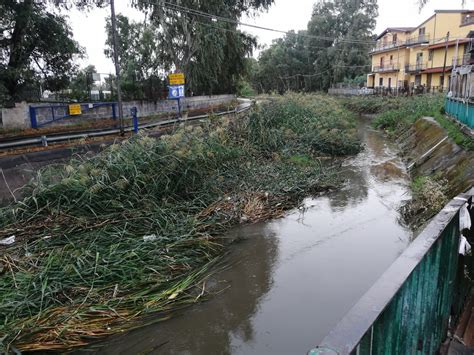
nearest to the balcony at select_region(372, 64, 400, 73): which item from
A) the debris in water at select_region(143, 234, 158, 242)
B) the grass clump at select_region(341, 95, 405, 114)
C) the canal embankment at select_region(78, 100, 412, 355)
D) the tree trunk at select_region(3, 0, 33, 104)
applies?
the grass clump at select_region(341, 95, 405, 114)

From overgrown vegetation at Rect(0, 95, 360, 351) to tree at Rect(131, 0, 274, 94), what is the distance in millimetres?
15147

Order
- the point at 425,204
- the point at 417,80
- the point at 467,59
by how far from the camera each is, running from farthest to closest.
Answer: the point at 417,80
the point at 467,59
the point at 425,204

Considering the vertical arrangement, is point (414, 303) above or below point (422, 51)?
below

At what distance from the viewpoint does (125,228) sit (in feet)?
22.7

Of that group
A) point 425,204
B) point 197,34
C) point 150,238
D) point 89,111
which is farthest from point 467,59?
point 150,238

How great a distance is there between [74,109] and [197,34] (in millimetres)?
10436

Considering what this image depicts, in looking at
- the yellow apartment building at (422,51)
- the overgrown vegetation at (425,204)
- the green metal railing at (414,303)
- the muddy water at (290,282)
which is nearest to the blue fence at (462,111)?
the muddy water at (290,282)

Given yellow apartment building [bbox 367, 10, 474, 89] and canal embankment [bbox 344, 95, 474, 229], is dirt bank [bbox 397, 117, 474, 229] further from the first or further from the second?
yellow apartment building [bbox 367, 10, 474, 89]

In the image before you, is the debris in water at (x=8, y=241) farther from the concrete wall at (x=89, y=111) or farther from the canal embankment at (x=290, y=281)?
the concrete wall at (x=89, y=111)

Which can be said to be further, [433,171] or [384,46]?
[384,46]

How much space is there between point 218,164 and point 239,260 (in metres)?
4.32

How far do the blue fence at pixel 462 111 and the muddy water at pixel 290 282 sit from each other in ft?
11.9

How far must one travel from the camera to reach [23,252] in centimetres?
618

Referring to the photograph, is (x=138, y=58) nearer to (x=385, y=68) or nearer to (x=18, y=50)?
(x=18, y=50)
